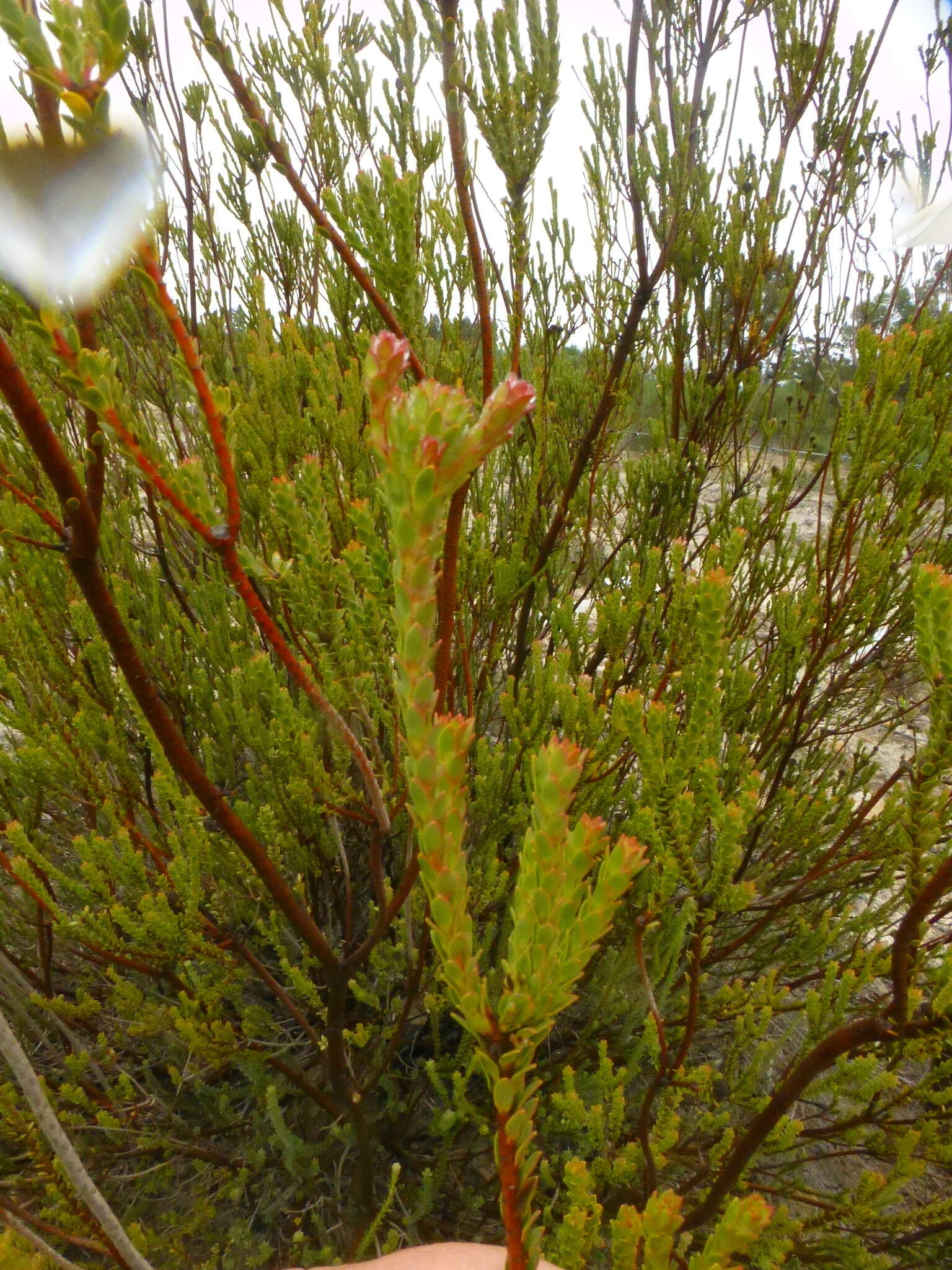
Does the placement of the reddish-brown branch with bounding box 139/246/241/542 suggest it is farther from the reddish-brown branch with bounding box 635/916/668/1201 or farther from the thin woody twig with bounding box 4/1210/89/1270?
the reddish-brown branch with bounding box 635/916/668/1201

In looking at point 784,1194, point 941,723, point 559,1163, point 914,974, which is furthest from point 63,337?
point 559,1163

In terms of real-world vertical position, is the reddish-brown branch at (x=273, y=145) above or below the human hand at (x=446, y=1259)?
above

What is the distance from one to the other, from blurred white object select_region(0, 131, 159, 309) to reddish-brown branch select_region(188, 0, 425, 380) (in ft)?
0.86

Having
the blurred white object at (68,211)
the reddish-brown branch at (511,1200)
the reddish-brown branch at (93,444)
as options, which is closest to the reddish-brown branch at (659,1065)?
the reddish-brown branch at (511,1200)

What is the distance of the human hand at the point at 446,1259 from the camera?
2.38 ft

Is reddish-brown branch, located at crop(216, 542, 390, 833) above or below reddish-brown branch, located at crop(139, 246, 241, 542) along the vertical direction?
below

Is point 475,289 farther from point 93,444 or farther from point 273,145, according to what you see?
point 93,444

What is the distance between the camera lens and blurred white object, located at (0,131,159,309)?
69cm

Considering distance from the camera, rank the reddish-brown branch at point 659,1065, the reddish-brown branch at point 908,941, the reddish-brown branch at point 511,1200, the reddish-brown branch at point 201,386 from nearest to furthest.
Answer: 1. the reddish-brown branch at point 511,1200
2. the reddish-brown branch at point 201,386
3. the reddish-brown branch at point 908,941
4. the reddish-brown branch at point 659,1065

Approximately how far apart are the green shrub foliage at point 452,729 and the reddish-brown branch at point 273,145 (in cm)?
1

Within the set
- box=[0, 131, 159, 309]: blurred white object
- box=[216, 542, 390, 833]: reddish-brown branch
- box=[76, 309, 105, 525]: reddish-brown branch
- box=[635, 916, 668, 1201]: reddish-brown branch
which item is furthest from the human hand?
box=[0, 131, 159, 309]: blurred white object

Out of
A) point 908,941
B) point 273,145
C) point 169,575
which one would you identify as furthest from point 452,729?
point 169,575

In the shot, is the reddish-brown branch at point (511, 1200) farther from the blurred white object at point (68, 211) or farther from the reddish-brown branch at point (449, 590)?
the blurred white object at point (68, 211)

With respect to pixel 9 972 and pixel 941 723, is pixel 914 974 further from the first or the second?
pixel 9 972
